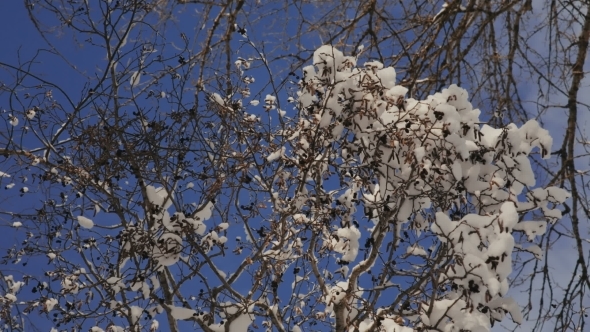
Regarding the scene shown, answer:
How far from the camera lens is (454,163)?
10.0ft

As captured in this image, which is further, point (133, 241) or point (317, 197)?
point (317, 197)

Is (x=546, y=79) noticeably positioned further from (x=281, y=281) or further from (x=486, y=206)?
(x=281, y=281)

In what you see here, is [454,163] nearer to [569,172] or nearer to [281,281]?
[569,172]

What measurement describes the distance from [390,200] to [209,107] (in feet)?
6.39

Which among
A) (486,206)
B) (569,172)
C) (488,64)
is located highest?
(488,64)

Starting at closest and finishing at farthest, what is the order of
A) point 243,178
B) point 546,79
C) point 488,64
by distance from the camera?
point 546,79
point 488,64
point 243,178

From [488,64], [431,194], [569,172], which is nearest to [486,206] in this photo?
[431,194]

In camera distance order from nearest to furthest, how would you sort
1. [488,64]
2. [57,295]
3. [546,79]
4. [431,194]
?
[431,194] < [546,79] < [488,64] < [57,295]

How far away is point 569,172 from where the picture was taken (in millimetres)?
4020

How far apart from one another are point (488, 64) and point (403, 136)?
4.88 ft

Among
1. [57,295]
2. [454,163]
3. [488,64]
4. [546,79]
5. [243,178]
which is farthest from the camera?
[57,295]

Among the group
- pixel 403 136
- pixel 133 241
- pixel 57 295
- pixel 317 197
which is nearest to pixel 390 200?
pixel 403 136

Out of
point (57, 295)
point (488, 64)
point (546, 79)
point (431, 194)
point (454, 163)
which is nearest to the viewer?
point (454, 163)

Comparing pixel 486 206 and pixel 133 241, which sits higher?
pixel 133 241
